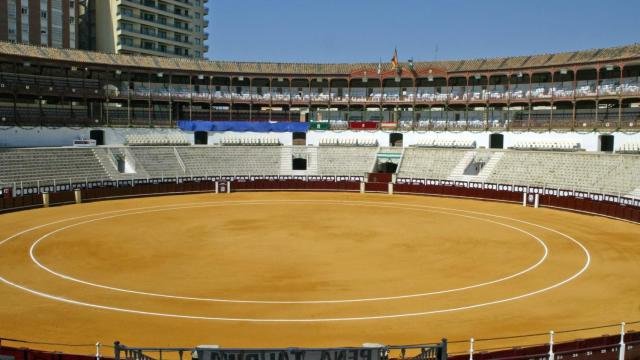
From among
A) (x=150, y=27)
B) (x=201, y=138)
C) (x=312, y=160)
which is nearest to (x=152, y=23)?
(x=150, y=27)

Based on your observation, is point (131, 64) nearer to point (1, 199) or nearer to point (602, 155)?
point (1, 199)

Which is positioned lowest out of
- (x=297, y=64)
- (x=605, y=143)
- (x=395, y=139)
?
(x=605, y=143)

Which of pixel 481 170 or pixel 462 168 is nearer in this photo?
pixel 481 170

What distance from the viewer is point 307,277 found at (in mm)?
24906

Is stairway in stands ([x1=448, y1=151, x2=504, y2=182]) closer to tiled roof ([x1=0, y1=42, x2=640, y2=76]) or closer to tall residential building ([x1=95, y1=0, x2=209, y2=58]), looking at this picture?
tiled roof ([x1=0, y1=42, x2=640, y2=76])

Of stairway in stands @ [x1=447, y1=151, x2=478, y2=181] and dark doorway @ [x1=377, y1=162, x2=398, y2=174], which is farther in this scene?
dark doorway @ [x1=377, y1=162, x2=398, y2=174]

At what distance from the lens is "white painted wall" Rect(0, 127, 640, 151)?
5875 cm

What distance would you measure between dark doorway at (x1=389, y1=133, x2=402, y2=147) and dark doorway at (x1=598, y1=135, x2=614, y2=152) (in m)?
24.5

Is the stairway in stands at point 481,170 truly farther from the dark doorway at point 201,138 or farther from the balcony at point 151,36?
the balcony at point 151,36

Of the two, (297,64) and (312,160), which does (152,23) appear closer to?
(297,64)

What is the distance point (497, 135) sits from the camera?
68750 mm

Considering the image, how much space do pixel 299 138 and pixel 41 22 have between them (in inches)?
1926

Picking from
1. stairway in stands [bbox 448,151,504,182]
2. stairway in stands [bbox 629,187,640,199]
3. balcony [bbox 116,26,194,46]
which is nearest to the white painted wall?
stairway in stands [bbox 448,151,504,182]

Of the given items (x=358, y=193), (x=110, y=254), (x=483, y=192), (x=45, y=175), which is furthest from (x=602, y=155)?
(x=45, y=175)
